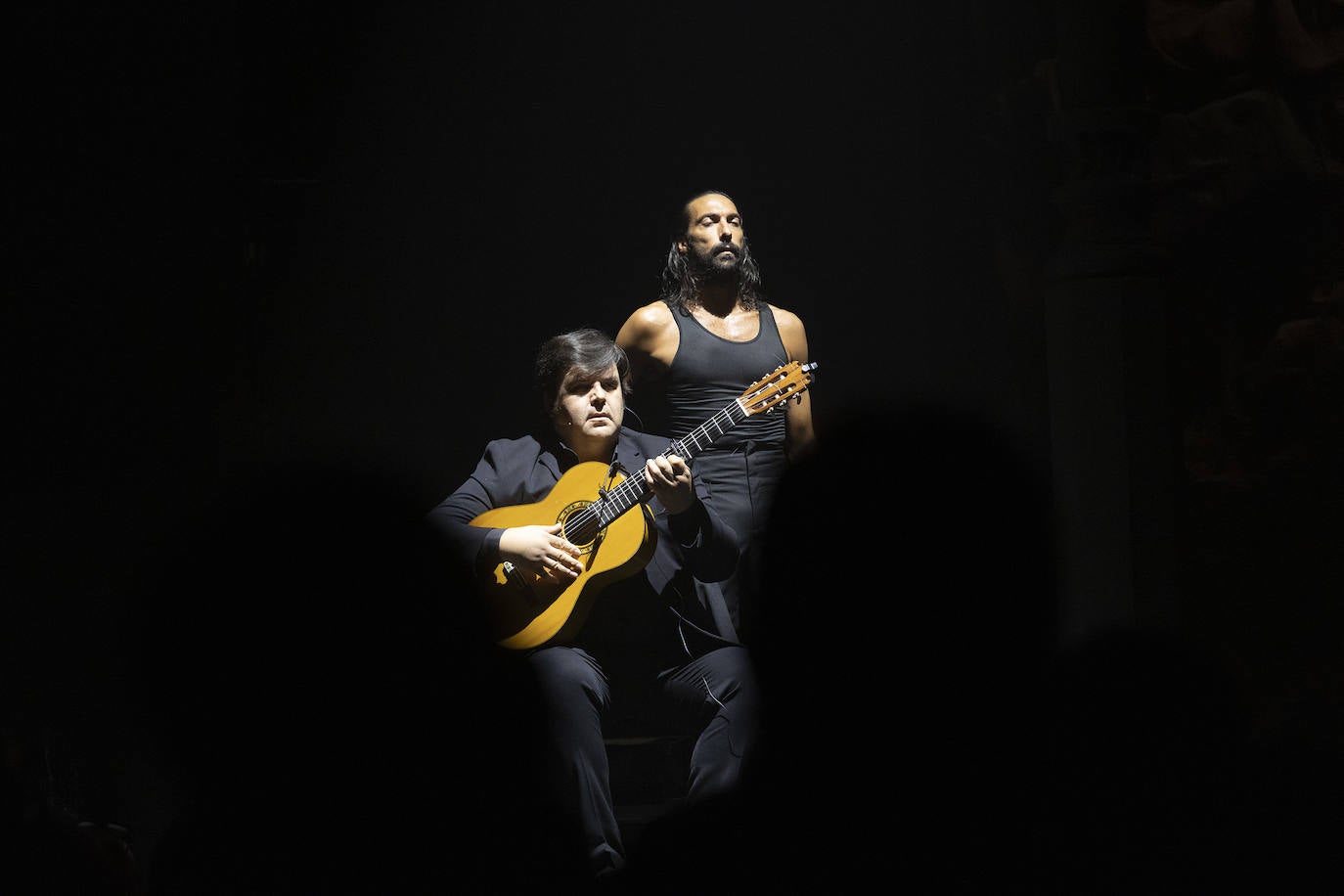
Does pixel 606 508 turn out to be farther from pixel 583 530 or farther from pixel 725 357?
pixel 725 357

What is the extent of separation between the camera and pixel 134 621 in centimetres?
451

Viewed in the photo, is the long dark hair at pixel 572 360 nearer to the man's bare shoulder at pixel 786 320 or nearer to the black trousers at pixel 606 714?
the man's bare shoulder at pixel 786 320

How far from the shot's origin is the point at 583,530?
4.20 meters

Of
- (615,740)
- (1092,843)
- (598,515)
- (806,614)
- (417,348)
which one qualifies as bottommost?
(1092,843)

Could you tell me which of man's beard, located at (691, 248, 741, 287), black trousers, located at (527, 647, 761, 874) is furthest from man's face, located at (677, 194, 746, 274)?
black trousers, located at (527, 647, 761, 874)

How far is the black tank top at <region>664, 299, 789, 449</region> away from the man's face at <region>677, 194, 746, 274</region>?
0.79 ft

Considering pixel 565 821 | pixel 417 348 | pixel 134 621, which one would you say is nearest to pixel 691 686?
pixel 565 821

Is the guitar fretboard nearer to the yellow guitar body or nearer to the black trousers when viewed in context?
the yellow guitar body

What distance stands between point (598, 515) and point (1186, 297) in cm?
239

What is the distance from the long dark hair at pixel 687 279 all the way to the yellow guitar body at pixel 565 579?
2.23ft

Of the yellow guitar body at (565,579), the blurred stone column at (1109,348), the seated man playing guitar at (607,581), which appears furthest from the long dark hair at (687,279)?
the blurred stone column at (1109,348)

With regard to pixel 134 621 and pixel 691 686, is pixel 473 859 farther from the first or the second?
pixel 134 621

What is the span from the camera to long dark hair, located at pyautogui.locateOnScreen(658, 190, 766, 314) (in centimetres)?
448

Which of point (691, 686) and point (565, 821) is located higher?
point (691, 686)
